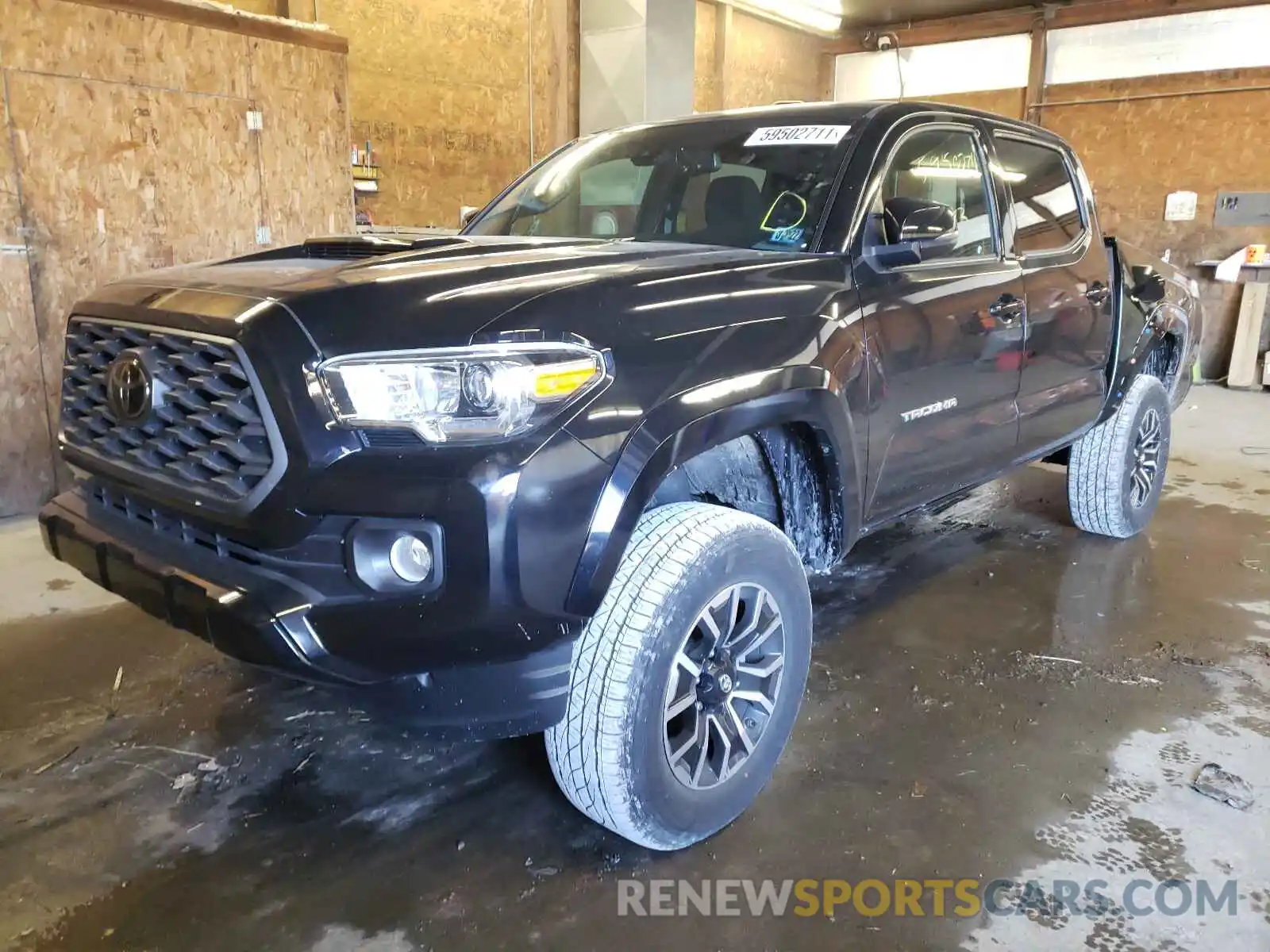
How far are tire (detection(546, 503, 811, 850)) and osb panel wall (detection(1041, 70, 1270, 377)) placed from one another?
959cm

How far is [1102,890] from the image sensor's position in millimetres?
1922

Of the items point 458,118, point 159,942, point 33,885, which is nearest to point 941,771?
point 159,942

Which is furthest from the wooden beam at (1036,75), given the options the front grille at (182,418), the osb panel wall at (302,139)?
the front grille at (182,418)

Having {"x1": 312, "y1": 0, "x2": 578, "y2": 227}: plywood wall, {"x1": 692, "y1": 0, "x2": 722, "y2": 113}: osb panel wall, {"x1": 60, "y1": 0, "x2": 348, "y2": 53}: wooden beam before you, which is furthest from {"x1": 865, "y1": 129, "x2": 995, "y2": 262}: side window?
{"x1": 692, "y1": 0, "x2": 722, "y2": 113}: osb panel wall

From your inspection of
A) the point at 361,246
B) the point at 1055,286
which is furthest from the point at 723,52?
the point at 361,246

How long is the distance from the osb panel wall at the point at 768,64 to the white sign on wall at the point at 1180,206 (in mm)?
4290

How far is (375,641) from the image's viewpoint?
5.38 feet

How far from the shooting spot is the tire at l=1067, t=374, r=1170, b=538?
394cm

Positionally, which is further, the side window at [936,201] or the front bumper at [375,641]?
the side window at [936,201]

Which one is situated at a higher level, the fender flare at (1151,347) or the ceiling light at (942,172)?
the ceiling light at (942,172)

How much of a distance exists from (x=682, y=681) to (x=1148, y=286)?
311cm

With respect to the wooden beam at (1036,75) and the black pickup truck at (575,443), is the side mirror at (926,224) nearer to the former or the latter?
the black pickup truck at (575,443)

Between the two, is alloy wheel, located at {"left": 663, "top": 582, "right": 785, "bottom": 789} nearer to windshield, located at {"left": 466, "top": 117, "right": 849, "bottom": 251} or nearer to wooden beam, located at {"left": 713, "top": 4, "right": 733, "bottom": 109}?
windshield, located at {"left": 466, "top": 117, "right": 849, "bottom": 251}

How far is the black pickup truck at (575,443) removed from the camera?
5.27 feet
